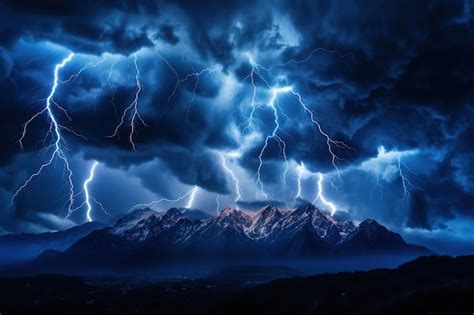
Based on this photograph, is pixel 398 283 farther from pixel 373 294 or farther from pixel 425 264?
pixel 425 264

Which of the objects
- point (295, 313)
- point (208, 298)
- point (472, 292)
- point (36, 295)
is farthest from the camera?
point (36, 295)

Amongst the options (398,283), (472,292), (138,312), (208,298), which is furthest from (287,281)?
(472,292)

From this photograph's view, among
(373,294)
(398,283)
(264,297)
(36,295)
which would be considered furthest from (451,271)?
(36,295)

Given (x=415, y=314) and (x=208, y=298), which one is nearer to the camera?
(x=415, y=314)

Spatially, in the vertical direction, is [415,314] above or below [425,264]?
below

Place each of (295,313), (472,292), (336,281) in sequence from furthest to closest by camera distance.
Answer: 1. (336,281)
2. (295,313)
3. (472,292)

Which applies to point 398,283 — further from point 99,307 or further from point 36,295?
point 36,295
